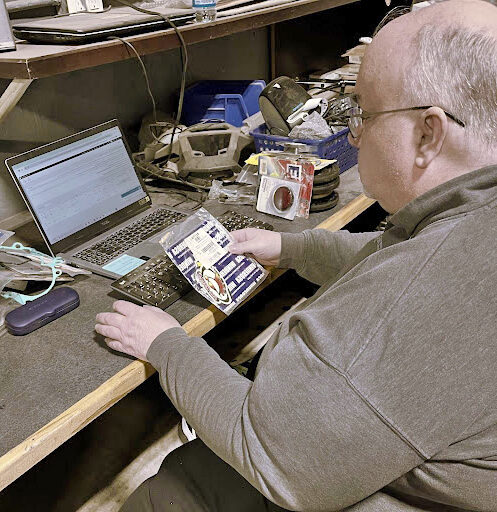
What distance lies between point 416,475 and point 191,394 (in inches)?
14.5

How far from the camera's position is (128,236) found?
1414 millimetres

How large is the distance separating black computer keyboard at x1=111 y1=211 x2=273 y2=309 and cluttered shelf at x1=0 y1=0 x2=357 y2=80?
441 millimetres

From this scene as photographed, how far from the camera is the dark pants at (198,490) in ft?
3.56

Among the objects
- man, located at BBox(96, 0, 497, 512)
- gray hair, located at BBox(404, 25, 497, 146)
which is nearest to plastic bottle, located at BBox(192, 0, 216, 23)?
man, located at BBox(96, 0, 497, 512)

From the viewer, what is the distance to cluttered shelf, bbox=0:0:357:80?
1.07 metres

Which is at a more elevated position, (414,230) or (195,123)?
(414,230)

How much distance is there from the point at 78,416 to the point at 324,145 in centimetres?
107

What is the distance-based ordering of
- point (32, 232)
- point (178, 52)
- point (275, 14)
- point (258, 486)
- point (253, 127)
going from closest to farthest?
point (258, 486), point (32, 232), point (275, 14), point (253, 127), point (178, 52)

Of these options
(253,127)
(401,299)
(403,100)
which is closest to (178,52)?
(253,127)

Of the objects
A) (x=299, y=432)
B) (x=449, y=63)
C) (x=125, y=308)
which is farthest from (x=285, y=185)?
(x=299, y=432)

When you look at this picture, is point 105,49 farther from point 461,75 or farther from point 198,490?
point 198,490

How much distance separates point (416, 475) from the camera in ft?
2.48

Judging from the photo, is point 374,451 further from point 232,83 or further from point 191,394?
point 232,83

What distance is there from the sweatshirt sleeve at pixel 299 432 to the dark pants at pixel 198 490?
0.89ft
